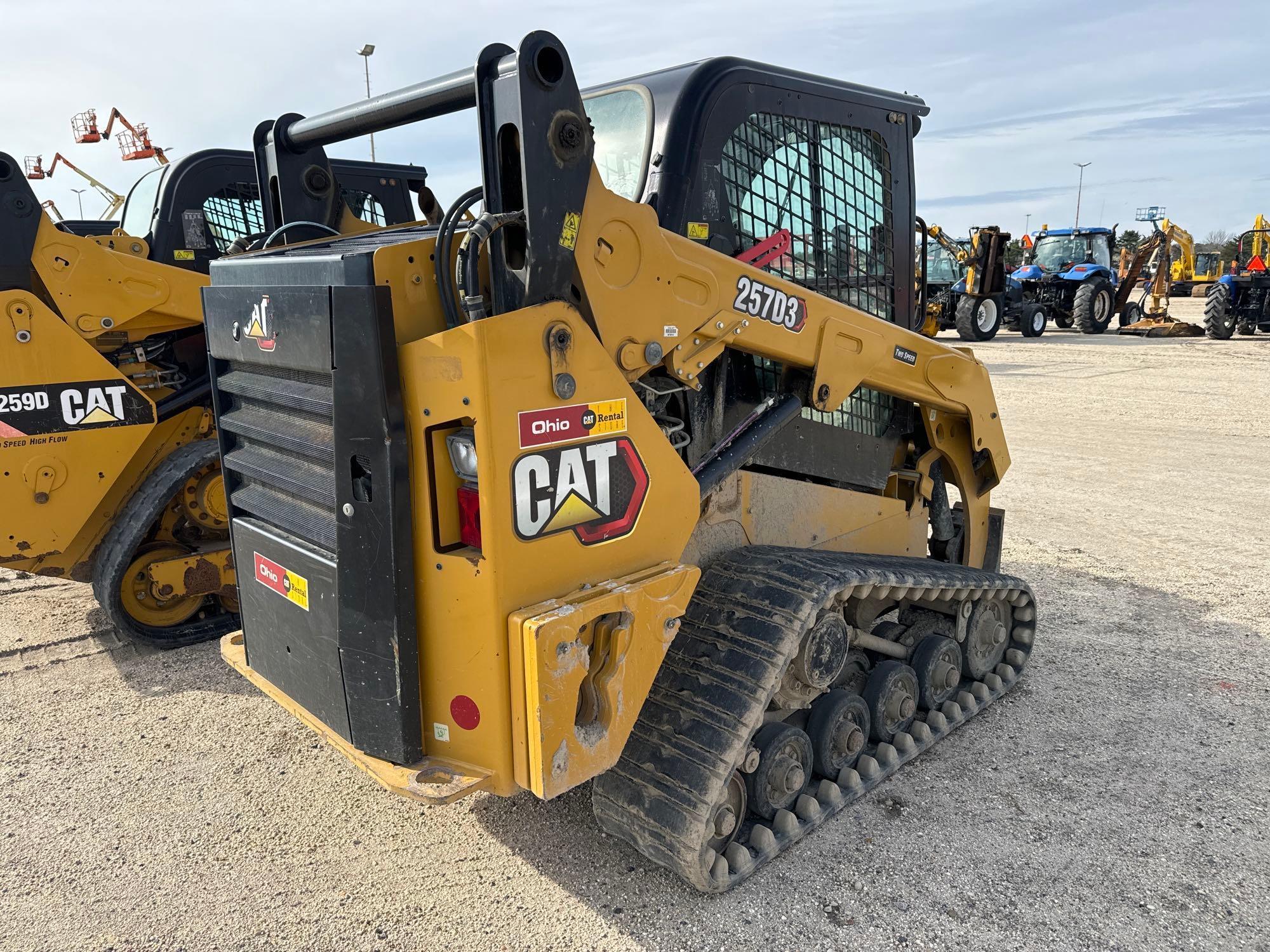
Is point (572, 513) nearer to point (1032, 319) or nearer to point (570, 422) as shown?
point (570, 422)

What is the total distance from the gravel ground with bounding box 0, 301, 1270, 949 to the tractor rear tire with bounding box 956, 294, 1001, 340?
1618cm

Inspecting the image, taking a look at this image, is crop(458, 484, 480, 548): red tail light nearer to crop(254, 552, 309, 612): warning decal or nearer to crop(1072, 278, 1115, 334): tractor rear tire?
crop(254, 552, 309, 612): warning decal

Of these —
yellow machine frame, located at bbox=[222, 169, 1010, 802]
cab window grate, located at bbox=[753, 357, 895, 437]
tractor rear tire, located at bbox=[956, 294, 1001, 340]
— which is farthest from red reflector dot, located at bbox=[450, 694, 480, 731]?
tractor rear tire, located at bbox=[956, 294, 1001, 340]

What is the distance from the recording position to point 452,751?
2531 mm

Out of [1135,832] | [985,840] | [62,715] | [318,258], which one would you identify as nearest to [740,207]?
[318,258]

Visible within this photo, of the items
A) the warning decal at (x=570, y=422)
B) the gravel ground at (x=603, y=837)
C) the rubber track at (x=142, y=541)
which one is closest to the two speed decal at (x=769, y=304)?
the warning decal at (x=570, y=422)

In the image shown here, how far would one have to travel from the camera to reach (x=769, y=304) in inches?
118

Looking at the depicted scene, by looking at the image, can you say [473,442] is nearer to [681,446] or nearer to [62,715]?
[681,446]

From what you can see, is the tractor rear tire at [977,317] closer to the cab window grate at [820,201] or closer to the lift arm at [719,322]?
the lift arm at [719,322]

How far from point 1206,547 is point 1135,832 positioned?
4.10 m

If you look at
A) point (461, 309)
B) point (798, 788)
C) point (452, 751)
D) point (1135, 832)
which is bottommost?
point (1135, 832)

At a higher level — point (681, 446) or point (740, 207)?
point (740, 207)

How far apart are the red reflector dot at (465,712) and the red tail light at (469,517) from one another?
0.42 m

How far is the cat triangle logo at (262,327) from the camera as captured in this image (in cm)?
259
